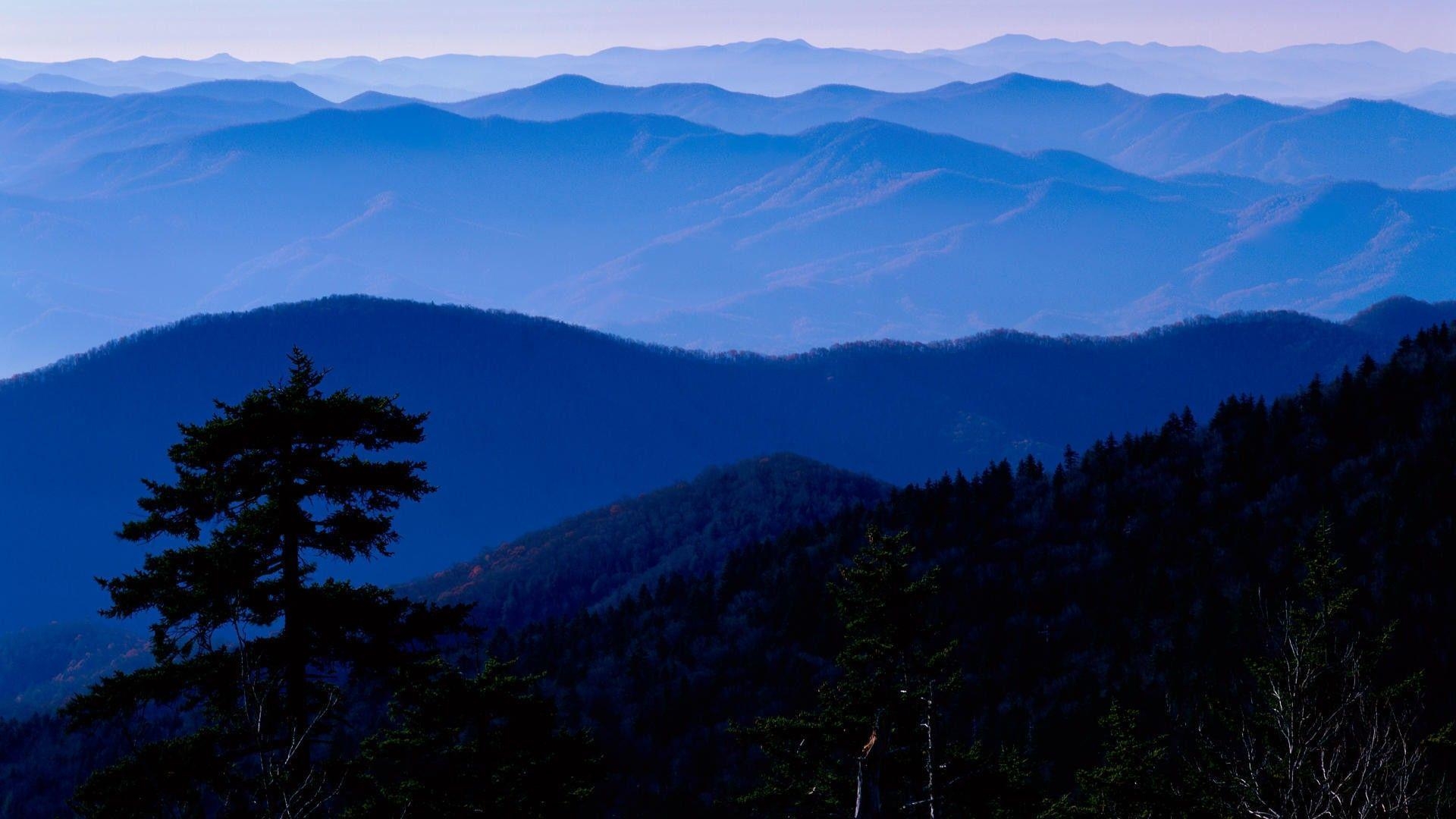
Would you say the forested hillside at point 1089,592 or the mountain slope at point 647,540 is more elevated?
the mountain slope at point 647,540

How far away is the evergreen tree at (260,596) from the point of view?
56.5 feet

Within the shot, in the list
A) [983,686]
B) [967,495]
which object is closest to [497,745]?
[983,686]

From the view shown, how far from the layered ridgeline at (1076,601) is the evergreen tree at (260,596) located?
25.5 metres

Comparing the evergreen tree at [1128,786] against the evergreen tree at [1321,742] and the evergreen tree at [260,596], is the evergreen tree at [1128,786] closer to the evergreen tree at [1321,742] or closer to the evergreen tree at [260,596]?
the evergreen tree at [1321,742]

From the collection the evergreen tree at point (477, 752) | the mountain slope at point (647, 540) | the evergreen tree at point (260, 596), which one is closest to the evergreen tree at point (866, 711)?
the evergreen tree at point (477, 752)

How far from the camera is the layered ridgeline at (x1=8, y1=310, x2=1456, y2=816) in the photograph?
Result: 52.5 metres

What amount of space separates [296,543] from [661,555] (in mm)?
126149

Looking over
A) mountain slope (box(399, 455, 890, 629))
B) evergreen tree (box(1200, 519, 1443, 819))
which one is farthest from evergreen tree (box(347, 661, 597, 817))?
mountain slope (box(399, 455, 890, 629))

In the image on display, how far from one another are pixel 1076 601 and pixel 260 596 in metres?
54.5

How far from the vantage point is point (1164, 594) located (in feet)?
206

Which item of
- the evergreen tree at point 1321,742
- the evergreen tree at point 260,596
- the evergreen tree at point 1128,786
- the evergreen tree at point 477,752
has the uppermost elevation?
the evergreen tree at point 260,596

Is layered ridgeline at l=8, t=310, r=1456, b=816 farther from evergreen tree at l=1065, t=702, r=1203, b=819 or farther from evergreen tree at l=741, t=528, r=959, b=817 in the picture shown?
evergreen tree at l=741, t=528, r=959, b=817

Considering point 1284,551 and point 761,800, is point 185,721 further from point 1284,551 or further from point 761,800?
point 761,800

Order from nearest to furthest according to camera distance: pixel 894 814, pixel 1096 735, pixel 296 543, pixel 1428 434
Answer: pixel 296 543
pixel 894 814
pixel 1096 735
pixel 1428 434
